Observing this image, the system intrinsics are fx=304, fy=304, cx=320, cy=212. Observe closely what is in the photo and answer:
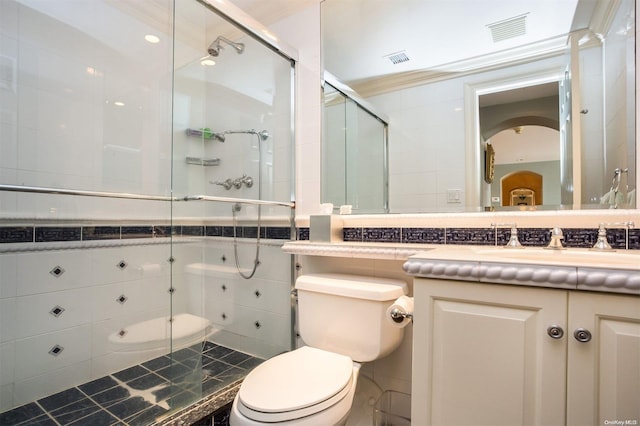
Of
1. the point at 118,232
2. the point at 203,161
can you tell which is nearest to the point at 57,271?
the point at 118,232

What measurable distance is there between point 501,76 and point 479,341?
1.18m

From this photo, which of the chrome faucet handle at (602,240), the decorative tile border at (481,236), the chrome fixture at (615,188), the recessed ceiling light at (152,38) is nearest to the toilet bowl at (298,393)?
the decorative tile border at (481,236)

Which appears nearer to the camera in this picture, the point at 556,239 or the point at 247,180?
the point at 556,239

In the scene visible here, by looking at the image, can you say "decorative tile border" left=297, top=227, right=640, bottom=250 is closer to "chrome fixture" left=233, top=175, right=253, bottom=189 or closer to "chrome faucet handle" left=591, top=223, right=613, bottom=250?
"chrome faucet handle" left=591, top=223, right=613, bottom=250

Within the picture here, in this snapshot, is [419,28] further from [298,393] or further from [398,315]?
[298,393]

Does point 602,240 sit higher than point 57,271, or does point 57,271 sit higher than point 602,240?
point 602,240

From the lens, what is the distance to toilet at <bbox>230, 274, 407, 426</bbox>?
0.96 meters

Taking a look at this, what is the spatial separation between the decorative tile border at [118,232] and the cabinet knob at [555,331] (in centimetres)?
135

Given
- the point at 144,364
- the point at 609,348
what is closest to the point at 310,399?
the point at 609,348

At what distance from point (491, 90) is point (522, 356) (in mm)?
1153

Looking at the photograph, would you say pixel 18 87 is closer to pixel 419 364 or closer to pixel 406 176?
pixel 406 176

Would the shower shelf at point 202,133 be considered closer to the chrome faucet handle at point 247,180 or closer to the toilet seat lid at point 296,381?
the chrome faucet handle at point 247,180

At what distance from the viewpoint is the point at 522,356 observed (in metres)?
0.67

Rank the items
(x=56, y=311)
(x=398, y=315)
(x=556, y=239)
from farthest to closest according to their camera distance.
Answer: (x=56, y=311) → (x=556, y=239) → (x=398, y=315)
